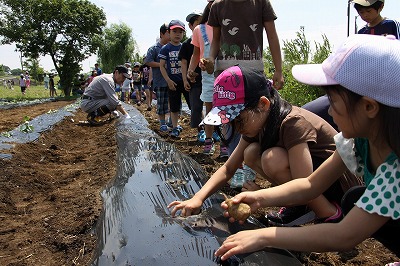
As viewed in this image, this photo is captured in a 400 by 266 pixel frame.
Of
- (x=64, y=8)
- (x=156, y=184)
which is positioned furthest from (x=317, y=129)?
(x=64, y=8)

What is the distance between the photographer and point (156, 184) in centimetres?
224

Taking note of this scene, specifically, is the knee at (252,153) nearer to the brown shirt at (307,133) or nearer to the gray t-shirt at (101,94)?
the brown shirt at (307,133)

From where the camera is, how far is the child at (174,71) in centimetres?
510

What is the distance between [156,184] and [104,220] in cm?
43

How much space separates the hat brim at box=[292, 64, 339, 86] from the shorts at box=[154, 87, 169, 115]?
4.39 meters

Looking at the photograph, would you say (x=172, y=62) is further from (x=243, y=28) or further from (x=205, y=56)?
(x=243, y=28)

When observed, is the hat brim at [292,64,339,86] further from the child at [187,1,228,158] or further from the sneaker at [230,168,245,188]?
the child at [187,1,228,158]

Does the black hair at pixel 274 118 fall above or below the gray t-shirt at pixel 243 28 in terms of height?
below

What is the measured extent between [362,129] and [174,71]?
4.33m

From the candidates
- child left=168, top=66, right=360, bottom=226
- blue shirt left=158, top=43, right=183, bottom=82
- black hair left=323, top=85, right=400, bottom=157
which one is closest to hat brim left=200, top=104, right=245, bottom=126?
child left=168, top=66, right=360, bottom=226

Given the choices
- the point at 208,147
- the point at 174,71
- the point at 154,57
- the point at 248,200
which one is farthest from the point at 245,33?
the point at 154,57

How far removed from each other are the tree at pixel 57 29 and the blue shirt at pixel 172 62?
24.3 meters

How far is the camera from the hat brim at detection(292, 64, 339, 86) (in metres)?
1.14

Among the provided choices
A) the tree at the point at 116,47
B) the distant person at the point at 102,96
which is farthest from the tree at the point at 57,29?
the distant person at the point at 102,96
